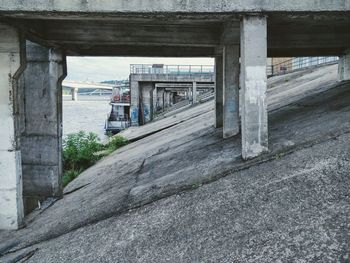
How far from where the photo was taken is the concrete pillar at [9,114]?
8.63 m

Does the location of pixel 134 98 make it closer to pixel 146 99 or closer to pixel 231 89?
pixel 146 99

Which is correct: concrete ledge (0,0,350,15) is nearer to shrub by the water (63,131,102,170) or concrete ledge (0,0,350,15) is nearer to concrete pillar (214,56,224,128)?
concrete pillar (214,56,224,128)

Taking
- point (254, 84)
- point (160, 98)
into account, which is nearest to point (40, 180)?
point (254, 84)

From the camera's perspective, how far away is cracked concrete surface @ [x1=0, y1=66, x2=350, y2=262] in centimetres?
513

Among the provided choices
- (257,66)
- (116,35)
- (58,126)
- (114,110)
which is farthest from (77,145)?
(114,110)

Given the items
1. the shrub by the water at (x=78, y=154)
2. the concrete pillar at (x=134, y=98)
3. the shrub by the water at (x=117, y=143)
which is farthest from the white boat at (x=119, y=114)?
the shrub by the water at (x=78, y=154)

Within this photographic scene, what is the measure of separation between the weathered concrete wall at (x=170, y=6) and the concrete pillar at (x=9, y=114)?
1.29 metres

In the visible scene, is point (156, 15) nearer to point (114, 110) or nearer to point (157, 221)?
point (157, 221)

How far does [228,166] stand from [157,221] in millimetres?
2388

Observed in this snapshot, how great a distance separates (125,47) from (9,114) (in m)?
5.65

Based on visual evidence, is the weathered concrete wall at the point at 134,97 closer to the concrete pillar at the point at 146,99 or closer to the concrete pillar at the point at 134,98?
the concrete pillar at the point at 134,98

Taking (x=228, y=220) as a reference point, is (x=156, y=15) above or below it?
above

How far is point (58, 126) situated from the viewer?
39.9ft

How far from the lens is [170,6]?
24.9ft
